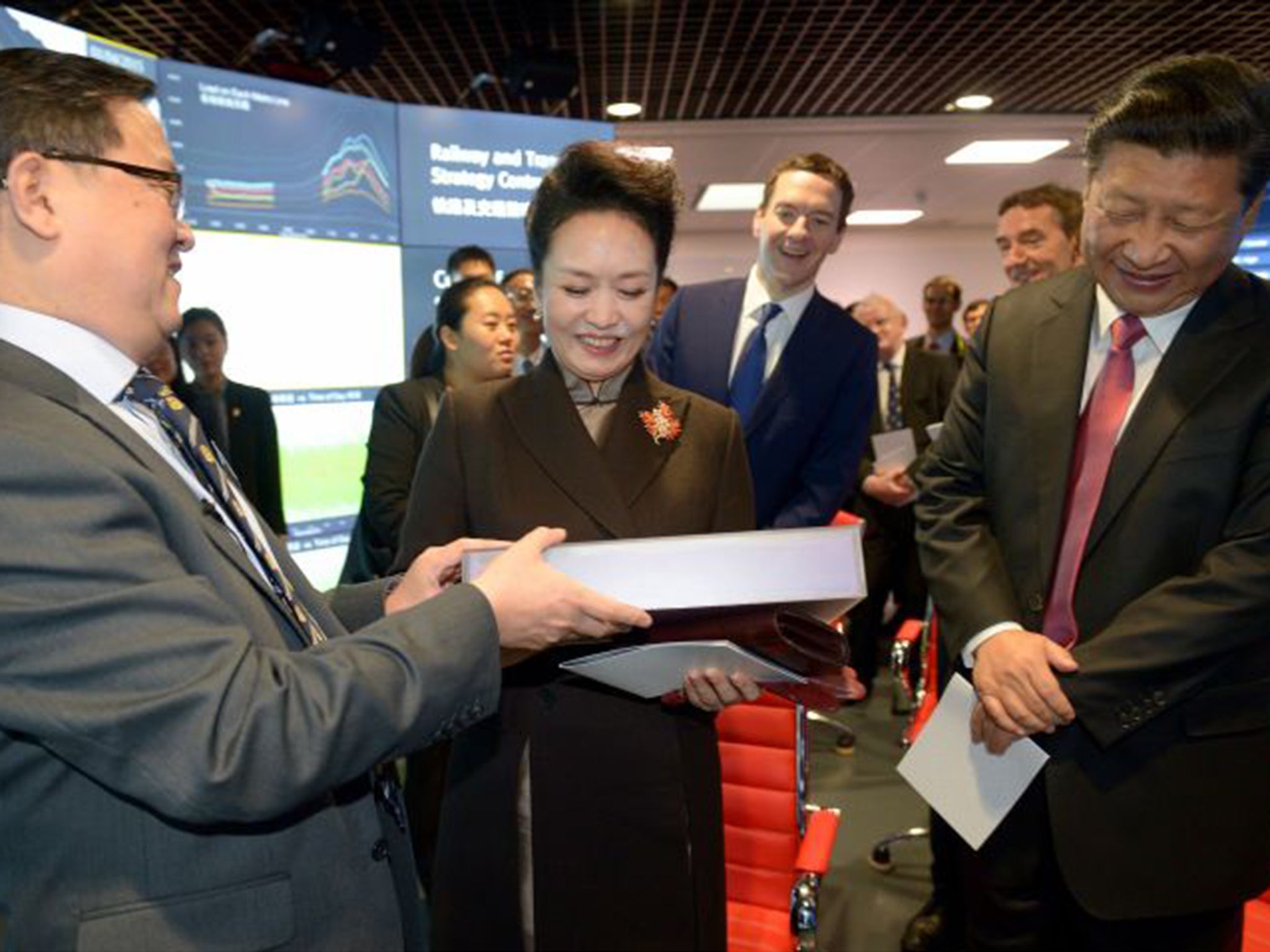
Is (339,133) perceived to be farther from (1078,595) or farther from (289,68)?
(1078,595)

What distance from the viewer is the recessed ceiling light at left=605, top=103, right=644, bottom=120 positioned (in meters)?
7.61

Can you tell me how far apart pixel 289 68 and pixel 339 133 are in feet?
4.00

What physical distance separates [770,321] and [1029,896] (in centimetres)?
174

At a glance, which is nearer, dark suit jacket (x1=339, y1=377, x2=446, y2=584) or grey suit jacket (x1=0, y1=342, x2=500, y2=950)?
grey suit jacket (x1=0, y1=342, x2=500, y2=950)

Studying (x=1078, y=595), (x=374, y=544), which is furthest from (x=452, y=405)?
(x=374, y=544)

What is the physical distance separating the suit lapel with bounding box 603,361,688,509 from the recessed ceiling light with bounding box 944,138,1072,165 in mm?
8234

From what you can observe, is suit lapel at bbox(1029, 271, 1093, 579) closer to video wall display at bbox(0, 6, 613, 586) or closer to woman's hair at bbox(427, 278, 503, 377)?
woman's hair at bbox(427, 278, 503, 377)

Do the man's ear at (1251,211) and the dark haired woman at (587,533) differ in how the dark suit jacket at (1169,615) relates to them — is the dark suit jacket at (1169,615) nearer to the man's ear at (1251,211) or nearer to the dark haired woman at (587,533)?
the man's ear at (1251,211)

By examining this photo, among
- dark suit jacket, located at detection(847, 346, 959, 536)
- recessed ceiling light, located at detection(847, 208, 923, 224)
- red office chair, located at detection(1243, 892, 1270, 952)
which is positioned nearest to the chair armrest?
red office chair, located at detection(1243, 892, 1270, 952)

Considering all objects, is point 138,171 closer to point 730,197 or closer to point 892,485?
point 892,485

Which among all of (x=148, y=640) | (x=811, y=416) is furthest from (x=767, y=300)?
(x=148, y=640)

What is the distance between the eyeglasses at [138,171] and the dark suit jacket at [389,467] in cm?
204

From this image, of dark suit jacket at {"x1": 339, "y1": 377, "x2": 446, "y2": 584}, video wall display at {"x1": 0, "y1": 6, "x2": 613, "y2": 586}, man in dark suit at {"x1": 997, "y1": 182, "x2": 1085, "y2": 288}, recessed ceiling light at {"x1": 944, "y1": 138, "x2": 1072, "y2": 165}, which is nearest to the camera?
dark suit jacket at {"x1": 339, "y1": 377, "x2": 446, "y2": 584}

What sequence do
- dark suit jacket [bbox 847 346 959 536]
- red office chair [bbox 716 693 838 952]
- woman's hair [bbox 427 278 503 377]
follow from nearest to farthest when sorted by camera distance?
red office chair [bbox 716 693 838 952], woman's hair [bbox 427 278 503 377], dark suit jacket [bbox 847 346 959 536]
